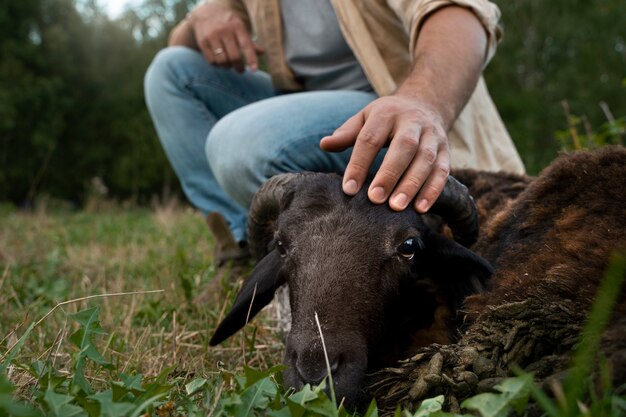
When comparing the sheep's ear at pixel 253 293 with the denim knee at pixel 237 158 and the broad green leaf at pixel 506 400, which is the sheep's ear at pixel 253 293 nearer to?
the denim knee at pixel 237 158

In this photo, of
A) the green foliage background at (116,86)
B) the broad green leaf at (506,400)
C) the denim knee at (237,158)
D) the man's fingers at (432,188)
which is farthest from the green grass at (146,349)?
the green foliage background at (116,86)

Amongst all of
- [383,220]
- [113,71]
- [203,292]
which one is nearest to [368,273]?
[383,220]

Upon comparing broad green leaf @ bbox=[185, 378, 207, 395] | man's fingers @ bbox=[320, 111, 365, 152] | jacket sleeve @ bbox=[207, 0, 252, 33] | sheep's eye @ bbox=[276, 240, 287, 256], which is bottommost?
sheep's eye @ bbox=[276, 240, 287, 256]

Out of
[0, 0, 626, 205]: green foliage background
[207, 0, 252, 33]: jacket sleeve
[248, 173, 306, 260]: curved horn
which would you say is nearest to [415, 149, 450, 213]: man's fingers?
[248, 173, 306, 260]: curved horn

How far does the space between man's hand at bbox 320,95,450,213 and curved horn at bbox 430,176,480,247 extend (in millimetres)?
214

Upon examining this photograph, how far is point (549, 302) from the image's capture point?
2.10 meters

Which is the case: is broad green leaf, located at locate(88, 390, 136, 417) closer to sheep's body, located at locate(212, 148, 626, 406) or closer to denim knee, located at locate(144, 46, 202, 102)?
sheep's body, located at locate(212, 148, 626, 406)

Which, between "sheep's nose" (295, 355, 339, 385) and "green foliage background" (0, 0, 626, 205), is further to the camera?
"green foliage background" (0, 0, 626, 205)

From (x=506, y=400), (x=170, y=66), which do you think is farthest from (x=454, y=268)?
(x=170, y=66)

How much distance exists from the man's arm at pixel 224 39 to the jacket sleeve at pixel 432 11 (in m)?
1.30

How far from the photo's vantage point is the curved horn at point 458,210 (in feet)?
9.53

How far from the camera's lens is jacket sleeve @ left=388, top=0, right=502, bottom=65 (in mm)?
3482

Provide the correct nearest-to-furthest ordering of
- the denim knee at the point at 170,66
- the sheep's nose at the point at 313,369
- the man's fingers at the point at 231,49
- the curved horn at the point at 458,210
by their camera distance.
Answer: the sheep's nose at the point at 313,369
the curved horn at the point at 458,210
the man's fingers at the point at 231,49
the denim knee at the point at 170,66

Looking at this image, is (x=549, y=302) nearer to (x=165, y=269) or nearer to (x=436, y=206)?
(x=436, y=206)
